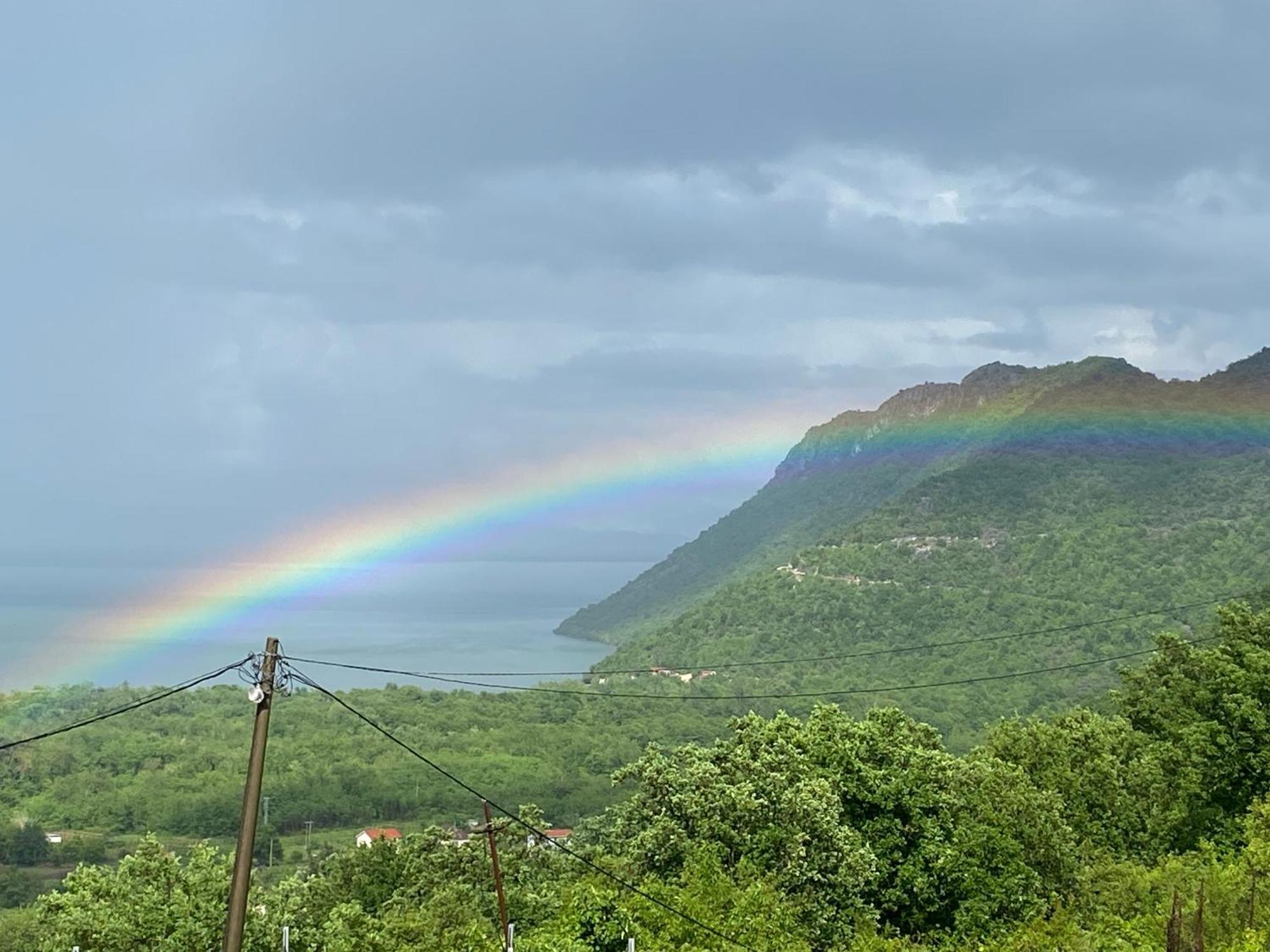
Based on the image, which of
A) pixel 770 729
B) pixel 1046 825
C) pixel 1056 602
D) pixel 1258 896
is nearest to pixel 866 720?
pixel 770 729

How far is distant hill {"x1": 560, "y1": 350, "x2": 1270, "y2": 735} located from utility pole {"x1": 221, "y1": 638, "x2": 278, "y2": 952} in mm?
79313

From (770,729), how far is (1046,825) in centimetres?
713

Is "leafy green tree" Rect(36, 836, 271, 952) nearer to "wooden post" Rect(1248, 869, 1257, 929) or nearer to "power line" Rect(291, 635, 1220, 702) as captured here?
"wooden post" Rect(1248, 869, 1257, 929)

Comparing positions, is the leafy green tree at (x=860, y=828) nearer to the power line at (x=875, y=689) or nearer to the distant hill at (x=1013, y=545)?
the power line at (x=875, y=689)

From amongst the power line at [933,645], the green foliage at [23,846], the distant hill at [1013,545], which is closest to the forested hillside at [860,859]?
the green foliage at [23,846]

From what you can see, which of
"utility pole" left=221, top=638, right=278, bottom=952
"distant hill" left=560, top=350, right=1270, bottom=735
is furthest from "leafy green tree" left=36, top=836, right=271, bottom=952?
"distant hill" left=560, top=350, right=1270, bottom=735

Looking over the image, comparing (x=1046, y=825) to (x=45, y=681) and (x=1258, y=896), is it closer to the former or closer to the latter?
(x=1258, y=896)

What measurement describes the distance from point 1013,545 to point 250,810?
11638 centimetres

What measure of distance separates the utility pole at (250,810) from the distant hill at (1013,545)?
3123 inches

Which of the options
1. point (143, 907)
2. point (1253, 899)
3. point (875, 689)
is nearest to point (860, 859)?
point (1253, 899)

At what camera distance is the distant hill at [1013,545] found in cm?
9844

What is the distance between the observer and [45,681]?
134m

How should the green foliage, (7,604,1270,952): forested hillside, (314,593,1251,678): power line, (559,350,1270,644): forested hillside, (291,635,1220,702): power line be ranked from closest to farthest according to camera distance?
1. (7,604,1270,952): forested hillside
2. the green foliage
3. (291,635,1220,702): power line
4. (314,593,1251,678): power line
5. (559,350,1270,644): forested hillside

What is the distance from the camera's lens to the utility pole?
1082 centimetres
